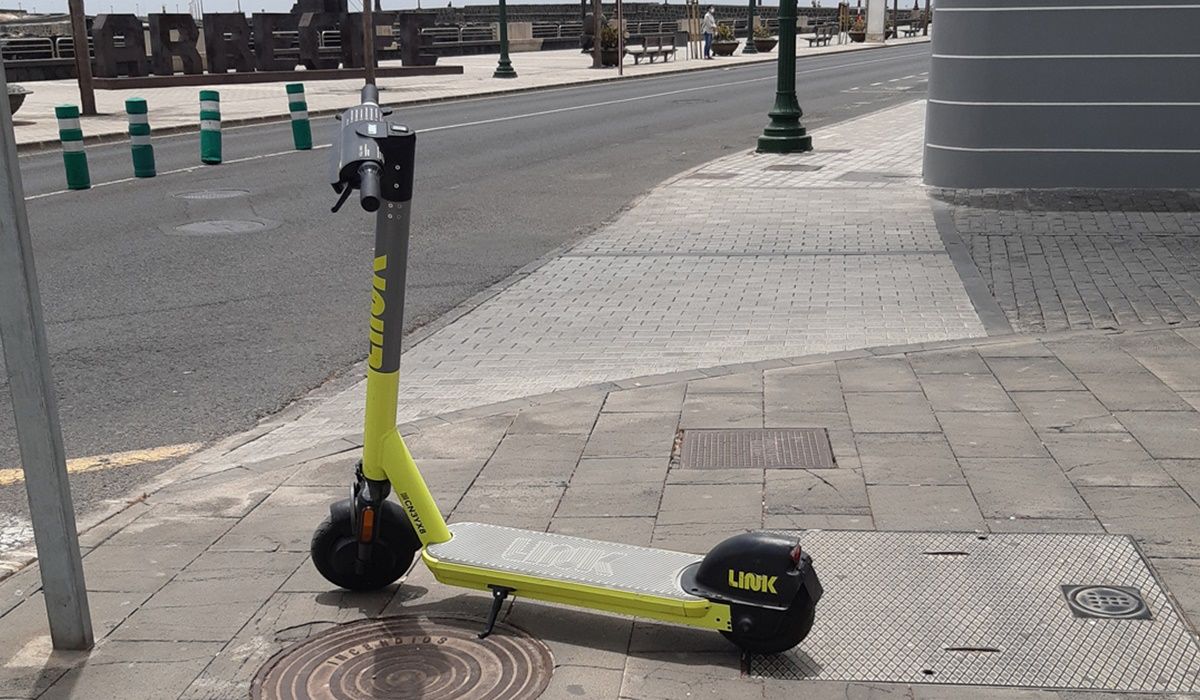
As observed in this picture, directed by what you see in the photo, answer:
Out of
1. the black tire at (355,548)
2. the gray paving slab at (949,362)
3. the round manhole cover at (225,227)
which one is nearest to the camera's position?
the black tire at (355,548)

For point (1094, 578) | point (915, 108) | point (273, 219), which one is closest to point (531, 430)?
point (1094, 578)

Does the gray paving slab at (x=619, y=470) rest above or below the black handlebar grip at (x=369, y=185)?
below

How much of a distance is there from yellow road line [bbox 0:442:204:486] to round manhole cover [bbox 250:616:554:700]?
2.42m

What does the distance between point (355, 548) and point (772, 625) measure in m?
1.39

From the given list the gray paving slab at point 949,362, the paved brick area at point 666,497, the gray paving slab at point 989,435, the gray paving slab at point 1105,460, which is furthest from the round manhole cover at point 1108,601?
the gray paving slab at point 949,362

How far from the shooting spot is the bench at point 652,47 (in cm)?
4984

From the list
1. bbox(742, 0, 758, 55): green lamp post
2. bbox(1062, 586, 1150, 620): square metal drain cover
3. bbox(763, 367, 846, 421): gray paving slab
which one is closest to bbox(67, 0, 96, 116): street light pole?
bbox(763, 367, 846, 421): gray paving slab

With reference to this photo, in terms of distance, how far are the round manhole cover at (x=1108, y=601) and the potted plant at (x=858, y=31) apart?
75636mm

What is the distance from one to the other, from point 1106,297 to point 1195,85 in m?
4.83

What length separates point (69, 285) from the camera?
10.1 meters

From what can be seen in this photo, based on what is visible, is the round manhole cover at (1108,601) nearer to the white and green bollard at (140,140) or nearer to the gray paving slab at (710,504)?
the gray paving slab at (710,504)

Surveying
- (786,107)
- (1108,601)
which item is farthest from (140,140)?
(1108,601)

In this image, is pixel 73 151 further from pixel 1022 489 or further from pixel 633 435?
pixel 1022 489

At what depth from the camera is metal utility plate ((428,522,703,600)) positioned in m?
3.90
